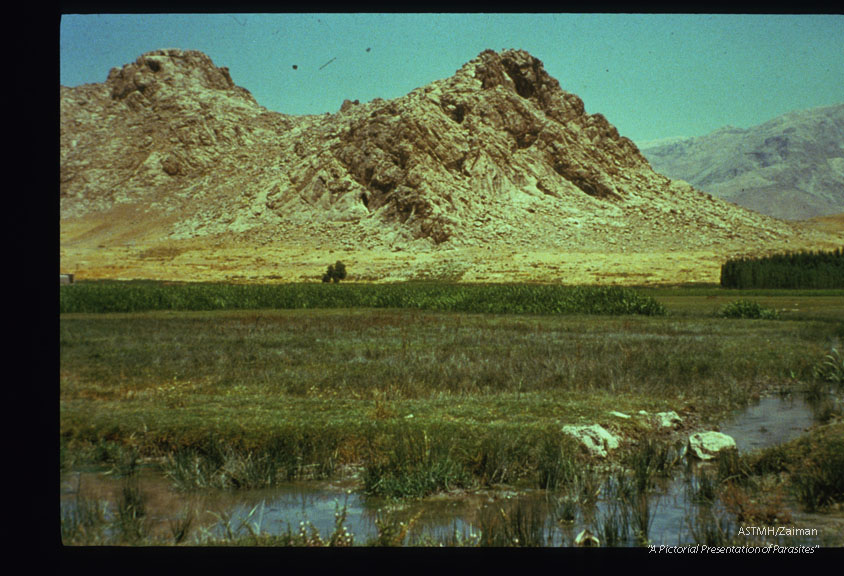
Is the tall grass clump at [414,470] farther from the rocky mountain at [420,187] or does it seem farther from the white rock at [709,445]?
the rocky mountain at [420,187]

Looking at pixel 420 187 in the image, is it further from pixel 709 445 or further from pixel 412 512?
pixel 412 512

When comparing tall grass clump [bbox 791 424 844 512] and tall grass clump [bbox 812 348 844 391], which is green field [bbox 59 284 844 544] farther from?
tall grass clump [bbox 791 424 844 512]

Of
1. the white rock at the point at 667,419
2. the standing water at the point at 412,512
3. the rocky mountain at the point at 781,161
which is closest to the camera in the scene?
the standing water at the point at 412,512

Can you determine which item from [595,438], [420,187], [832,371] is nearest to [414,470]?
[595,438]

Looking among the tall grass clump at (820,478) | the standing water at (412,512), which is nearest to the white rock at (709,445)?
the standing water at (412,512)

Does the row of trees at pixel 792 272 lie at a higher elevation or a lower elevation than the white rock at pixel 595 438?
higher

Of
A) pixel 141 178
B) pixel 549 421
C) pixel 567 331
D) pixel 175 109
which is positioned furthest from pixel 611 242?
pixel 549 421
